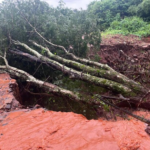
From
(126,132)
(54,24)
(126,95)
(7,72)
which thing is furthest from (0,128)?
(54,24)

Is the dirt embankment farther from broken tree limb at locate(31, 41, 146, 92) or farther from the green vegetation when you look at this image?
the green vegetation

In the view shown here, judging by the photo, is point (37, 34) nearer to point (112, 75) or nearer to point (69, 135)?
point (112, 75)

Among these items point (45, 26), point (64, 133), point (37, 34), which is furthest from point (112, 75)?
point (37, 34)

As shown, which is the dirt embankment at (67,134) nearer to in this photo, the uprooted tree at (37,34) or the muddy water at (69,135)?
the muddy water at (69,135)

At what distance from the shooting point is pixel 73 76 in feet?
17.7

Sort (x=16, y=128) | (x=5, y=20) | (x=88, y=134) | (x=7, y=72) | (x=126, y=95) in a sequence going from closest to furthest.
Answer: (x=88, y=134) < (x=16, y=128) < (x=126, y=95) < (x=7, y=72) < (x=5, y=20)

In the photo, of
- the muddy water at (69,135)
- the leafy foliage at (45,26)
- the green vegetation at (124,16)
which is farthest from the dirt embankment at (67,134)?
the green vegetation at (124,16)

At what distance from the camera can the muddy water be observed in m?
2.26

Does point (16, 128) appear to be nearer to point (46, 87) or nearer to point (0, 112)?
point (0, 112)

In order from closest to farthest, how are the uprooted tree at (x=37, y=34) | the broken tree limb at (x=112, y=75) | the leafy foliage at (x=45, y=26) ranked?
the broken tree limb at (x=112, y=75), the uprooted tree at (x=37, y=34), the leafy foliage at (x=45, y=26)

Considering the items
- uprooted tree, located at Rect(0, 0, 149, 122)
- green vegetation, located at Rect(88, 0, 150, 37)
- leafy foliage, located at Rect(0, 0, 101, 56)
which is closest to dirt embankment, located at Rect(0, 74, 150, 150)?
uprooted tree, located at Rect(0, 0, 149, 122)

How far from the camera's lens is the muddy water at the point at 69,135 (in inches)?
89.1

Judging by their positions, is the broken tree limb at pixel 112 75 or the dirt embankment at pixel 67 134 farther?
the broken tree limb at pixel 112 75

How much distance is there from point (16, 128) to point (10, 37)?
573 cm
